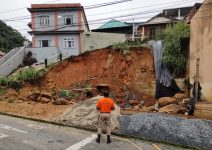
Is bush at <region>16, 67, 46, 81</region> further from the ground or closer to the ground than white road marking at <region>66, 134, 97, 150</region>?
further from the ground

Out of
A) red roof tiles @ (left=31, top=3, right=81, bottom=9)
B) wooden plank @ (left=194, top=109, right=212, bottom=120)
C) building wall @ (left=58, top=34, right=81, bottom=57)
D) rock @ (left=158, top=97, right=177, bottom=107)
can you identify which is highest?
red roof tiles @ (left=31, top=3, right=81, bottom=9)

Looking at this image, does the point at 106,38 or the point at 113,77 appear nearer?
the point at 113,77

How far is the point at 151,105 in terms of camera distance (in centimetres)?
2117

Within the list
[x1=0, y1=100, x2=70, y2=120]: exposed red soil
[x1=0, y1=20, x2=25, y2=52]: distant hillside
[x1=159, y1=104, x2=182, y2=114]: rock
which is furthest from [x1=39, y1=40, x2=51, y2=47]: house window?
[x1=159, y1=104, x2=182, y2=114]: rock

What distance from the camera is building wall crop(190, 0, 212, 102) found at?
1886 centimetres

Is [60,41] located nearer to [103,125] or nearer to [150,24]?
[150,24]

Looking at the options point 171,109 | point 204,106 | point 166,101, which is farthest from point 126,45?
point 204,106

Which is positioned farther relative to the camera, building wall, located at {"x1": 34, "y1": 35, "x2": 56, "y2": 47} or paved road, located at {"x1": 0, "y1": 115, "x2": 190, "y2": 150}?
building wall, located at {"x1": 34, "y1": 35, "x2": 56, "y2": 47}

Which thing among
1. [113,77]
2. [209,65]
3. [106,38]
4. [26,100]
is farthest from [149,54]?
A: [106,38]

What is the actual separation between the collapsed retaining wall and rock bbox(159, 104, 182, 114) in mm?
3069

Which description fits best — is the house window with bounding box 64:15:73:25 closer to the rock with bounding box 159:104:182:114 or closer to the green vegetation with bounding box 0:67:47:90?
the green vegetation with bounding box 0:67:47:90

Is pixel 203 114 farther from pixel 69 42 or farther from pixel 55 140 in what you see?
pixel 69 42

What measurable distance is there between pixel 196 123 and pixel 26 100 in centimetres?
1276

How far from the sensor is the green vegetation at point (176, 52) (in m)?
22.0
